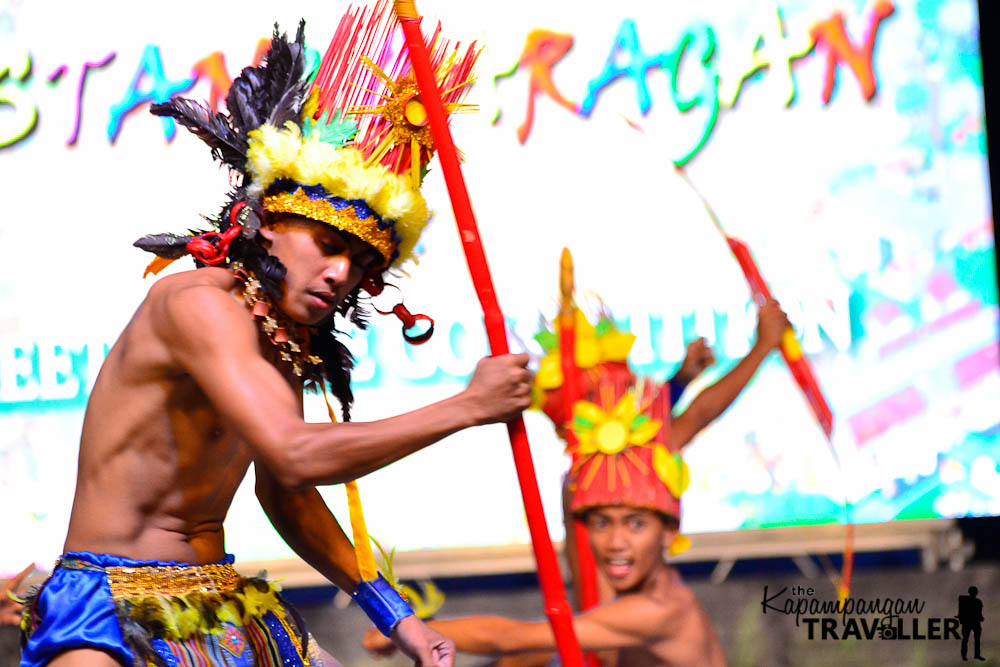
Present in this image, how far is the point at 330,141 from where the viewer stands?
1723 mm

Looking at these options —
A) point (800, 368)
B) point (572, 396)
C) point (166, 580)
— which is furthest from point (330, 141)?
point (800, 368)

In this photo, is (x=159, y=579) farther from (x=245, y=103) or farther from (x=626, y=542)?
(x=626, y=542)

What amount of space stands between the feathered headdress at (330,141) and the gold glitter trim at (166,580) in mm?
449

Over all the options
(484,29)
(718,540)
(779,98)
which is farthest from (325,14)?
(718,540)

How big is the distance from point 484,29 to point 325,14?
0.52m

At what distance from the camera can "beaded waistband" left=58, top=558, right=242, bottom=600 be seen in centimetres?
154

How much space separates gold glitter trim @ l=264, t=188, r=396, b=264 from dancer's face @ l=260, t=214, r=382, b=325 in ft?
0.03

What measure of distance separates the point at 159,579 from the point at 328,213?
0.56 meters

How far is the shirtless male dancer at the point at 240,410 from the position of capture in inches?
55.9

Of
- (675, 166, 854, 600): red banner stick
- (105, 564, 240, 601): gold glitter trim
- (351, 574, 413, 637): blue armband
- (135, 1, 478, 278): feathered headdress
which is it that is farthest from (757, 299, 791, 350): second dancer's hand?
(105, 564, 240, 601): gold glitter trim

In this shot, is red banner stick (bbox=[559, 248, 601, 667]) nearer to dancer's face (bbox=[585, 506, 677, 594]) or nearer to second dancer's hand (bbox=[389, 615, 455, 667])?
dancer's face (bbox=[585, 506, 677, 594])

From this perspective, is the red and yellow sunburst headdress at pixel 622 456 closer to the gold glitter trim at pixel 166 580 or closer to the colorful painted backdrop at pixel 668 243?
the colorful painted backdrop at pixel 668 243

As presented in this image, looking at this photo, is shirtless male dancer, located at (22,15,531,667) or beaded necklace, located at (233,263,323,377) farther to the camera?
beaded necklace, located at (233,263,323,377)

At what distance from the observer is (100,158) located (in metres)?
3.65
